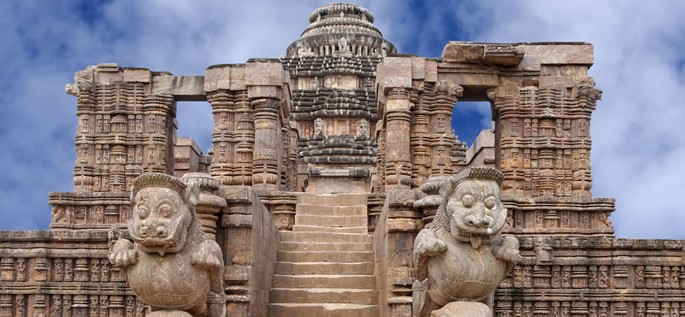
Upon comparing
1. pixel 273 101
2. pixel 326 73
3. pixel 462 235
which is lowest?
pixel 462 235

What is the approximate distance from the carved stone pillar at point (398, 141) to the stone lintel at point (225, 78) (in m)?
2.96

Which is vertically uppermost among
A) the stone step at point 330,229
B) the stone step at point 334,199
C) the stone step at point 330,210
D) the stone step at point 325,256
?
the stone step at point 334,199

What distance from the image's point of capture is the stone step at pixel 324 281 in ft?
35.6

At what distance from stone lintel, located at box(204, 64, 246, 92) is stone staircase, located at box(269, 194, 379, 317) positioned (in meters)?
4.15

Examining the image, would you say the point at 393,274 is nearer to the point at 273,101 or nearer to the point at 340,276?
the point at 340,276

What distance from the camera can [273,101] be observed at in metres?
16.8

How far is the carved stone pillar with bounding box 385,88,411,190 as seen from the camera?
16.0 meters

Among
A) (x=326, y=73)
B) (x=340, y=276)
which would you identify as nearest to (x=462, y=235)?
(x=340, y=276)

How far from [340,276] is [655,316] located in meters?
4.17

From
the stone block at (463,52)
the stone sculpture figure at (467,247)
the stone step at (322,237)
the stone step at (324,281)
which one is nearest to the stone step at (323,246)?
the stone step at (322,237)

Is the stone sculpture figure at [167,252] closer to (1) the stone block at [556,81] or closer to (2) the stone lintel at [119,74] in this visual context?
(2) the stone lintel at [119,74]

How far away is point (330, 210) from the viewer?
1498cm

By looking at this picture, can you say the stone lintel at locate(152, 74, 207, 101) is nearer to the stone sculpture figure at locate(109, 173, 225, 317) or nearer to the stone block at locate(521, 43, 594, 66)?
the stone block at locate(521, 43, 594, 66)

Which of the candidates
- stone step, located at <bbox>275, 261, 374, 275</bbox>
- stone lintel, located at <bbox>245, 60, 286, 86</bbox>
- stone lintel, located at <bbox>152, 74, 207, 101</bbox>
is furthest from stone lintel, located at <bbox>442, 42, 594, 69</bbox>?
stone step, located at <bbox>275, 261, 374, 275</bbox>
